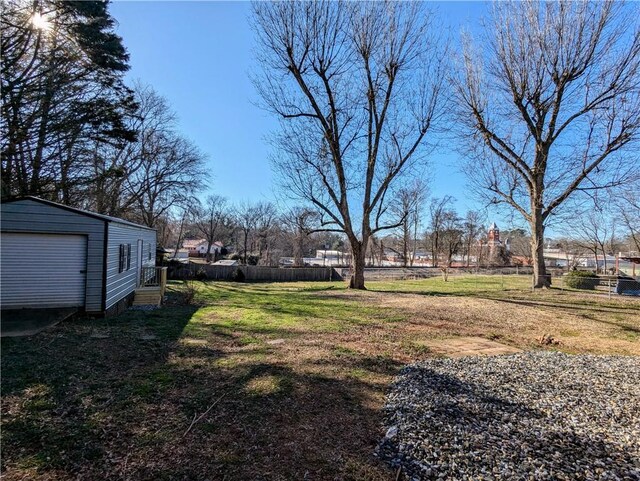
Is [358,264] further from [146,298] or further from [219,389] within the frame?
[219,389]

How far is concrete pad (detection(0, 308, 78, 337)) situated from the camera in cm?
575

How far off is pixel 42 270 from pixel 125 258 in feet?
7.46

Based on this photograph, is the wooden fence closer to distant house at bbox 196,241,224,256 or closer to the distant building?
the distant building

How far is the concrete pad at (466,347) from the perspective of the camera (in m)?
4.97

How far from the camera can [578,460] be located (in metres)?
2.30

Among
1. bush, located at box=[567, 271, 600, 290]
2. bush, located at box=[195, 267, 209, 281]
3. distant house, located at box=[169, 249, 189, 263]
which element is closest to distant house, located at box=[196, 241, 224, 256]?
distant house, located at box=[169, 249, 189, 263]

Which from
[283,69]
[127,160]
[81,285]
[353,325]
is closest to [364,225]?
[283,69]

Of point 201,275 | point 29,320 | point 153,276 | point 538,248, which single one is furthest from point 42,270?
point 201,275

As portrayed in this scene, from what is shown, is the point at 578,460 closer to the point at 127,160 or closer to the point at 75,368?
the point at 75,368

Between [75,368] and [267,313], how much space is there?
449 cm

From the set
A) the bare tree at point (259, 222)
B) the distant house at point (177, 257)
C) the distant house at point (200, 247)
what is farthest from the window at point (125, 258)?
the distant house at point (200, 247)

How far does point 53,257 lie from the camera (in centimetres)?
712

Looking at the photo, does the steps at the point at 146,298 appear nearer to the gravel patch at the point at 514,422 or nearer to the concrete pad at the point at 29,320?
the concrete pad at the point at 29,320

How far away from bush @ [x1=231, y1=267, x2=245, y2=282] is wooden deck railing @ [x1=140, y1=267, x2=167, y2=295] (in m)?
11.2
